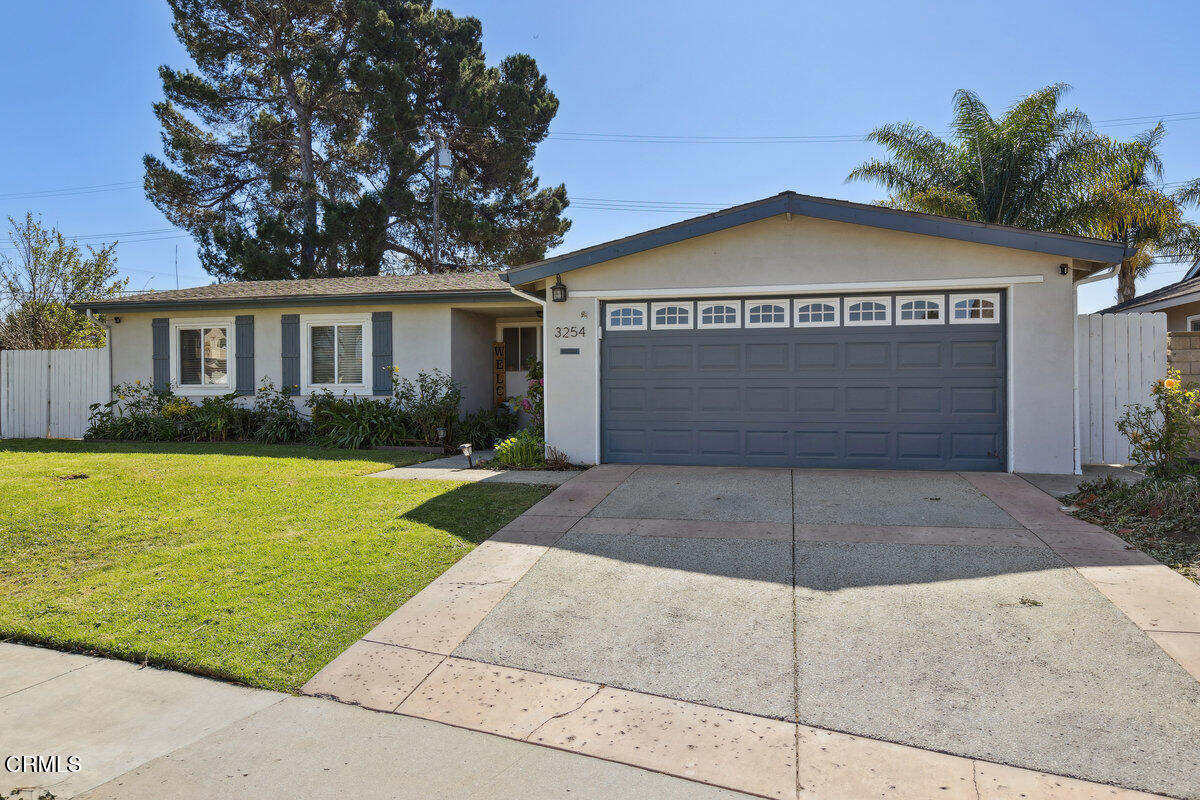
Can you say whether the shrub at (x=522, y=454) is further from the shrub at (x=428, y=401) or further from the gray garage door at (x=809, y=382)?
the shrub at (x=428, y=401)

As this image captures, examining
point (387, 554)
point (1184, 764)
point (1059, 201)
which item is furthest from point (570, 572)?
point (1059, 201)

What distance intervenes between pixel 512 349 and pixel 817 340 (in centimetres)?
748

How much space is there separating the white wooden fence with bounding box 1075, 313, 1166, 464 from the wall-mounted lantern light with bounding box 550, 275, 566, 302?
21.4 ft

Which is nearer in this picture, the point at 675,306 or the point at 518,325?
the point at 675,306

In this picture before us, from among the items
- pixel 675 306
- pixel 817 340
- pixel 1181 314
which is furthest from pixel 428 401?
pixel 1181 314

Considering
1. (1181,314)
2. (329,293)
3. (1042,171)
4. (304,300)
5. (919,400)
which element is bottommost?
(919,400)

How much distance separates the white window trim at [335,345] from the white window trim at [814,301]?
7.94 meters

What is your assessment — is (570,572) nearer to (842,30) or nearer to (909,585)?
(909,585)

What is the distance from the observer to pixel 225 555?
5383 millimetres

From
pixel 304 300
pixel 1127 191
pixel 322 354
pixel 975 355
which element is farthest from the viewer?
pixel 1127 191

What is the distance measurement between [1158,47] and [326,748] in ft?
56.9

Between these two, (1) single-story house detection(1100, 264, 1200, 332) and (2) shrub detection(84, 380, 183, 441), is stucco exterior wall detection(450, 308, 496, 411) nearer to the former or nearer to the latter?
(2) shrub detection(84, 380, 183, 441)

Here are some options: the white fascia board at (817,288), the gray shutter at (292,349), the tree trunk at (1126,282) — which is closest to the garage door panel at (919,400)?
the white fascia board at (817,288)

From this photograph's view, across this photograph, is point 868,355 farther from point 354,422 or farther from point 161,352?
point 161,352
